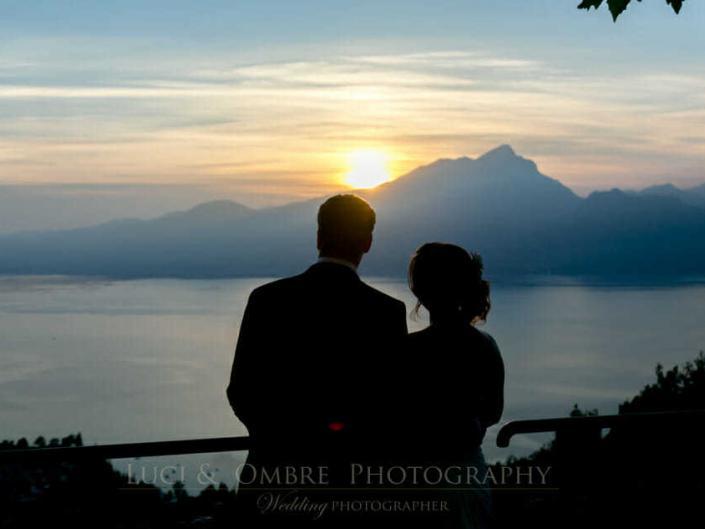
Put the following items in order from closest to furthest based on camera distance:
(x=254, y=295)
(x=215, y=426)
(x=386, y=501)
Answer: (x=254, y=295) < (x=386, y=501) < (x=215, y=426)

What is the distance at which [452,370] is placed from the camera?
4191 mm

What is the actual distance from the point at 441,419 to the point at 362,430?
0.42 meters

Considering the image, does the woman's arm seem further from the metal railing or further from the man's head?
the man's head

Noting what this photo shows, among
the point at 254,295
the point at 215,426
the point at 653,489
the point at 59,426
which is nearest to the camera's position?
the point at 254,295

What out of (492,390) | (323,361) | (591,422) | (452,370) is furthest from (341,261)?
(591,422)

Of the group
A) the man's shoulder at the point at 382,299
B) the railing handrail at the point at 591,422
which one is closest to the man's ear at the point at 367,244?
the man's shoulder at the point at 382,299

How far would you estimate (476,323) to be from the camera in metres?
4.25

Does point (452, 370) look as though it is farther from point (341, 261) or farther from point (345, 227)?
point (345, 227)

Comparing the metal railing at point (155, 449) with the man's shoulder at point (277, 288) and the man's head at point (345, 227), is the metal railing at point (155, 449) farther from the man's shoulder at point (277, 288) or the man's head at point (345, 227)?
the man's head at point (345, 227)

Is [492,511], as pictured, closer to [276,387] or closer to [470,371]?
[470,371]

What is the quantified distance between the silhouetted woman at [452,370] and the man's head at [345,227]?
279 mm

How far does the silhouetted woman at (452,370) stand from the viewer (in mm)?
4102

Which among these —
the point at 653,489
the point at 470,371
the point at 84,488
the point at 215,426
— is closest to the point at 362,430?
the point at 470,371

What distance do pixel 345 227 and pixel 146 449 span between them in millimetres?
1202
